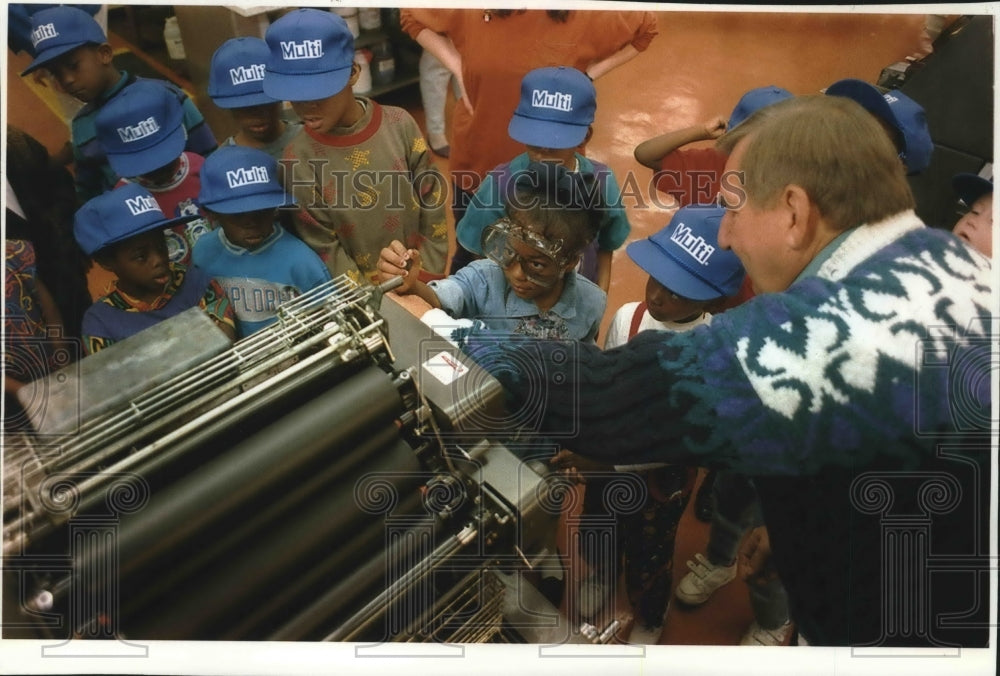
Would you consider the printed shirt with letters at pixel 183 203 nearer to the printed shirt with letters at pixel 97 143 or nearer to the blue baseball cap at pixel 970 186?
the printed shirt with letters at pixel 97 143

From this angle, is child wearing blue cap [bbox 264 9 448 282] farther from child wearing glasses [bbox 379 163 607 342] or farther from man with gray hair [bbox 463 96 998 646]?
man with gray hair [bbox 463 96 998 646]

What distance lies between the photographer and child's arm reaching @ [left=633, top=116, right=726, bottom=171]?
144 cm

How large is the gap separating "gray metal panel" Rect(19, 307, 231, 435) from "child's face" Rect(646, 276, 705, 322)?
2.33 ft

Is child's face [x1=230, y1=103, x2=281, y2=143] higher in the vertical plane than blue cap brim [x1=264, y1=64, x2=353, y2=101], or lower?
lower

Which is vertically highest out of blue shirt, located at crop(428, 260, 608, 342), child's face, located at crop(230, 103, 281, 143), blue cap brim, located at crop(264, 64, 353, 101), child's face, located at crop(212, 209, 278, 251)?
blue cap brim, located at crop(264, 64, 353, 101)

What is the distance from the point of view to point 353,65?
1418mm

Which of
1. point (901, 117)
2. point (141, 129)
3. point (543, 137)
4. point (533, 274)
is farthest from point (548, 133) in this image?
point (141, 129)

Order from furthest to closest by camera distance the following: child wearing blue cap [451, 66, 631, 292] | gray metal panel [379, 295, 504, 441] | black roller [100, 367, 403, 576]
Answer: child wearing blue cap [451, 66, 631, 292] < gray metal panel [379, 295, 504, 441] < black roller [100, 367, 403, 576]

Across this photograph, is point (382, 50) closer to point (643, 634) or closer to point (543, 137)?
point (543, 137)

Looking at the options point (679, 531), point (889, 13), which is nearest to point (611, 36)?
point (889, 13)

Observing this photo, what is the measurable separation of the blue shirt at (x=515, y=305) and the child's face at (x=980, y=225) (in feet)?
2.14

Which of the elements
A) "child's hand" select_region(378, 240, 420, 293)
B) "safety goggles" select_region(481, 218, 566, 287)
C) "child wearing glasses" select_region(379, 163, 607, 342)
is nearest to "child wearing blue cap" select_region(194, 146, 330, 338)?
"child's hand" select_region(378, 240, 420, 293)

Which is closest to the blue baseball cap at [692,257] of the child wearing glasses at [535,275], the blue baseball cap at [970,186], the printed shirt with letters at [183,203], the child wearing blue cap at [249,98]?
the child wearing glasses at [535,275]

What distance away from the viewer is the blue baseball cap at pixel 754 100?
4.57 feet
